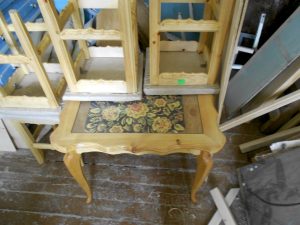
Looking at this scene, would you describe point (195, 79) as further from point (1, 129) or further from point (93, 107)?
point (1, 129)

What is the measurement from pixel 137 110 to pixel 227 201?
725mm

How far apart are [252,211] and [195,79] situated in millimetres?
719

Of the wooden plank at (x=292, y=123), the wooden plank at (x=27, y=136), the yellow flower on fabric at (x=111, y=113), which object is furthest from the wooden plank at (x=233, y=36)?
the wooden plank at (x=27, y=136)

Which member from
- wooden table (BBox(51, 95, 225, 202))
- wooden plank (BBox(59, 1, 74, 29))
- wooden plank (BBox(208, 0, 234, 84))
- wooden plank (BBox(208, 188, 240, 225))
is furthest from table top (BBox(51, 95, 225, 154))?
wooden plank (BBox(208, 188, 240, 225))

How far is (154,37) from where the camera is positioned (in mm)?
875

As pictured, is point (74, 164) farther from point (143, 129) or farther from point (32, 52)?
point (32, 52)

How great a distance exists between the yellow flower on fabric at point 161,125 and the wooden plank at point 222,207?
1.93ft

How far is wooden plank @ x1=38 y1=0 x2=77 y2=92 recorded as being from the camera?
0.75 meters

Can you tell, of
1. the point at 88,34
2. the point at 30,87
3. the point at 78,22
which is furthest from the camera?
the point at 30,87

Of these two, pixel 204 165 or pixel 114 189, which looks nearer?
pixel 204 165

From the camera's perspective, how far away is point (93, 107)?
1.01 meters

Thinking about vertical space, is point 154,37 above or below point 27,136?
above

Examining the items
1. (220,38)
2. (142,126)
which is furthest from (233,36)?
(142,126)

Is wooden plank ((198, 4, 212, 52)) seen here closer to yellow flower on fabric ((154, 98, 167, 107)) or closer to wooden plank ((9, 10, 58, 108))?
yellow flower on fabric ((154, 98, 167, 107))
